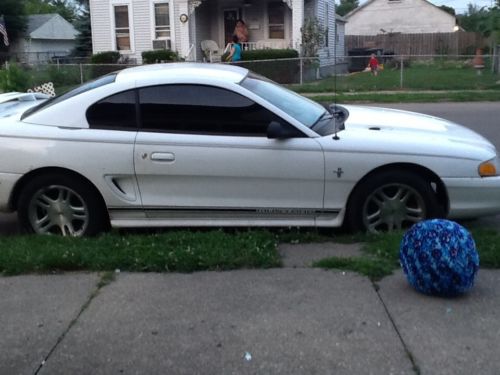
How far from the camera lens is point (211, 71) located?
6098 mm

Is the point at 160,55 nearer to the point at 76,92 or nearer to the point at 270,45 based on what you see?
the point at 270,45

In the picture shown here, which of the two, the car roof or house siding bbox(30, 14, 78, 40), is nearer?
the car roof

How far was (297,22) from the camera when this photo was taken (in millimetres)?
26953

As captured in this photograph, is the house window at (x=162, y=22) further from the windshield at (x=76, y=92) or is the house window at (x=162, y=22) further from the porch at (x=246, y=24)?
the windshield at (x=76, y=92)

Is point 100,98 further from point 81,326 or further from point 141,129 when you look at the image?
point 81,326

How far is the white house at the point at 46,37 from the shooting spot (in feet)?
154

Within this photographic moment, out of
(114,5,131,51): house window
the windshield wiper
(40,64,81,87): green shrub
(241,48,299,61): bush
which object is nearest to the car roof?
the windshield wiper

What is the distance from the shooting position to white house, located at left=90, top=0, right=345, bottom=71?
91.0 ft

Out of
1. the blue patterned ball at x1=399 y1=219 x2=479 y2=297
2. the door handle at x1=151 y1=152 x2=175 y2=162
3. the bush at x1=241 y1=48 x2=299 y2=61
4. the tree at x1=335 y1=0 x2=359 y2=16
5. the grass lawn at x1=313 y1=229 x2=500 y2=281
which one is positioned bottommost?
the grass lawn at x1=313 y1=229 x2=500 y2=281

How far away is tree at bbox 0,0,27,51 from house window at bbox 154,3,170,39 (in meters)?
18.8

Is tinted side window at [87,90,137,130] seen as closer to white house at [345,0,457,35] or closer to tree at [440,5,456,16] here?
white house at [345,0,457,35]

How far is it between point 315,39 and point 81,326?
23913 mm

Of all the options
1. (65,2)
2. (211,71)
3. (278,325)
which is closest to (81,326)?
(278,325)

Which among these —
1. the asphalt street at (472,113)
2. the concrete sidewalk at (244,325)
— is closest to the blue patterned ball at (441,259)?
the concrete sidewalk at (244,325)
